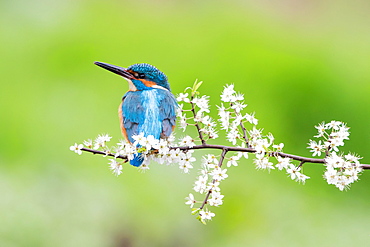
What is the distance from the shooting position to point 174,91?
2.99 metres

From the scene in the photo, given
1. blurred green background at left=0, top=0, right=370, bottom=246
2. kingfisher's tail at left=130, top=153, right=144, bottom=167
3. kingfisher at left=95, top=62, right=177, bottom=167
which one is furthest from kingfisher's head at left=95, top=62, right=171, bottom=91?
blurred green background at left=0, top=0, right=370, bottom=246

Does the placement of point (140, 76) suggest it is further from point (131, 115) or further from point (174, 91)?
point (174, 91)

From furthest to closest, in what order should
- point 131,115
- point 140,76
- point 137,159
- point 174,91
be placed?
point 174,91, point 140,76, point 131,115, point 137,159

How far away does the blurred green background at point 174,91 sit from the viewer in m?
2.44

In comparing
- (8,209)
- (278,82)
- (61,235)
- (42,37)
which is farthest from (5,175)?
(278,82)

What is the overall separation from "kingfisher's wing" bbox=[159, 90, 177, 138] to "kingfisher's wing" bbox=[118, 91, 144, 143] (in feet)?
0.17

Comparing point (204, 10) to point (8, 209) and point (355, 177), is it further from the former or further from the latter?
point (355, 177)

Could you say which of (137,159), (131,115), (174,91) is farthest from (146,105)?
(174,91)

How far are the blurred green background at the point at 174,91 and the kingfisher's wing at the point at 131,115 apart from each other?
106 centimetres

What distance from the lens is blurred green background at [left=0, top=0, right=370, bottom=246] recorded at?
244cm

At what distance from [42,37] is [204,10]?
1227mm

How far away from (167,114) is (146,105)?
60mm

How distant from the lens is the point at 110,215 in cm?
248

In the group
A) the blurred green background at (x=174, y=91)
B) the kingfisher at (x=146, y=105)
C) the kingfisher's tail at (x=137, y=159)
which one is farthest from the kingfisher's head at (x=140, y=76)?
the blurred green background at (x=174, y=91)
